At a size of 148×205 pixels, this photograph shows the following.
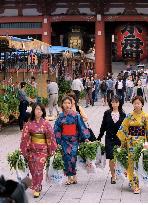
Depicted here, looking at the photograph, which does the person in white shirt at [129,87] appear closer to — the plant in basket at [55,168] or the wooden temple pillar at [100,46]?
the wooden temple pillar at [100,46]

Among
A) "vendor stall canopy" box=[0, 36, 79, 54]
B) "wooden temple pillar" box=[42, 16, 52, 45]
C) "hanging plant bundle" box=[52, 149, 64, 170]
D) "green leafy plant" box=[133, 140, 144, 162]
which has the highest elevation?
"wooden temple pillar" box=[42, 16, 52, 45]

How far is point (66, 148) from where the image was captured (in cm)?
873

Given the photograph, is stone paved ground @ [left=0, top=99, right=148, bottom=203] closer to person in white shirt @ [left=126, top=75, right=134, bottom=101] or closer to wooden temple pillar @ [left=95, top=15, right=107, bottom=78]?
person in white shirt @ [left=126, top=75, right=134, bottom=101]

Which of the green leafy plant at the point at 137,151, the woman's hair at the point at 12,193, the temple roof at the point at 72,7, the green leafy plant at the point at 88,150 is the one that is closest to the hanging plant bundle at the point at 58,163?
the green leafy plant at the point at 88,150

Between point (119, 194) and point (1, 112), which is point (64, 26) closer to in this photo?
point (1, 112)

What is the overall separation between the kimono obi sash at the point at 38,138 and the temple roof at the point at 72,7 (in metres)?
28.5

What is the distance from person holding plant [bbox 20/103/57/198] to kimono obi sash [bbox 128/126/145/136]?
1144mm

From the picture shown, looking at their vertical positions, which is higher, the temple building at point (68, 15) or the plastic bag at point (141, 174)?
the temple building at point (68, 15)

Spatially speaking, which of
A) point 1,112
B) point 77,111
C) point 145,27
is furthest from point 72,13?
point 77,111

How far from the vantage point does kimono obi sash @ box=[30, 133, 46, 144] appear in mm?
8117

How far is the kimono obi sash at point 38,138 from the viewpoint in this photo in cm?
812

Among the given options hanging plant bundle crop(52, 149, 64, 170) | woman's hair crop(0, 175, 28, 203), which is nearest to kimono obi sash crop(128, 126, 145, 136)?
hanging plant bundle crop(52, 149, 64, 170)

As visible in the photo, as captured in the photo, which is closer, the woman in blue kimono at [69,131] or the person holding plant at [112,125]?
the woman in blue kimono at [69,131]

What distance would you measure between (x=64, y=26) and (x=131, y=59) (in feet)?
16.9
